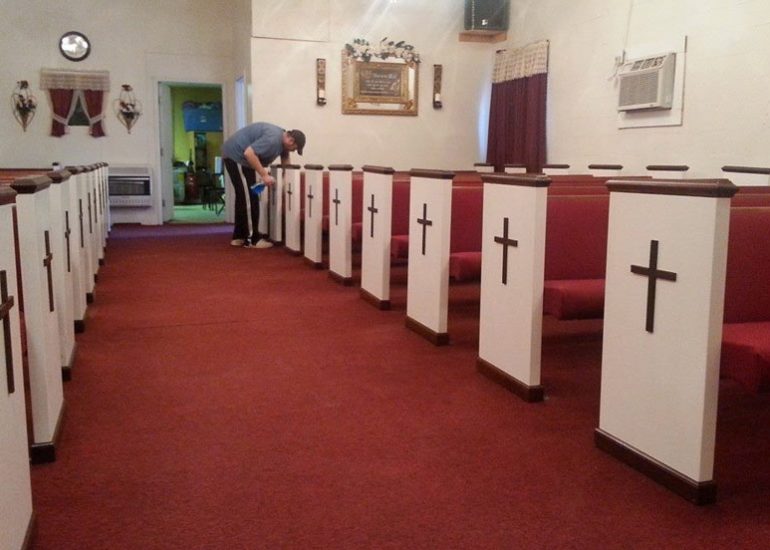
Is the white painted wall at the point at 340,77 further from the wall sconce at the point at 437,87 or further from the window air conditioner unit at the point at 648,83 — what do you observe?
the window air conditioner unit at the point at 648,83

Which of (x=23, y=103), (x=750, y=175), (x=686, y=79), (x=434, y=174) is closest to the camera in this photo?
(x=434, y=174)

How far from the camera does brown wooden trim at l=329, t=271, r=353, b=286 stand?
5.39 m

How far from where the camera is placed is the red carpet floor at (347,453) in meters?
1.88

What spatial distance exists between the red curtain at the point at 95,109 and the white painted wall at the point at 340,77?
2593 mm

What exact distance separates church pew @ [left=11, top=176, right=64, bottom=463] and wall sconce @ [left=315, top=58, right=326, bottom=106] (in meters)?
6.87

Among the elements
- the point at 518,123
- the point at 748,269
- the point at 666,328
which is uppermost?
the point at 518,123

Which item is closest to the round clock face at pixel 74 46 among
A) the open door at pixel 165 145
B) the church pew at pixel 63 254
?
the open door at pixel 165 145

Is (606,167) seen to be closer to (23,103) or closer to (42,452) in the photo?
(42,452)

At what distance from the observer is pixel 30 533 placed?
5.77ft

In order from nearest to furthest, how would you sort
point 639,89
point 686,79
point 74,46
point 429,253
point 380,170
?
1. point 429,253
2. point 380,170
3. point 686,79
4. point 639,89
5. point 74,46

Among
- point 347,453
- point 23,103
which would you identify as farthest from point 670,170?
point 23,103

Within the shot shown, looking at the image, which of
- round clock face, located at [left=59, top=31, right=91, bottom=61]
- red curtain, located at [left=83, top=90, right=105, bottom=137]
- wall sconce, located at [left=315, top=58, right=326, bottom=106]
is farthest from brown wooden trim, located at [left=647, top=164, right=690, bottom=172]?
round clock face, located at [left=59, top=31, right=91, bottom=61]

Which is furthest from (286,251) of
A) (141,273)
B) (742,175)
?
(742,175)

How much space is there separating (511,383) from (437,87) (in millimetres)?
7125
